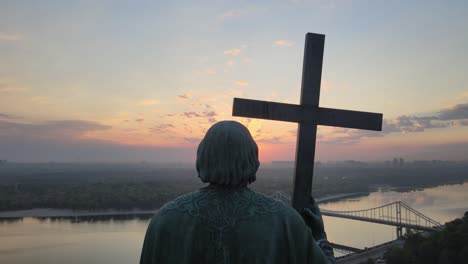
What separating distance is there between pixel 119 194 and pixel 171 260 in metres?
34.1

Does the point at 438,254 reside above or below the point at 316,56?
below

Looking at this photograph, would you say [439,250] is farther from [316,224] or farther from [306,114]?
[316,224]

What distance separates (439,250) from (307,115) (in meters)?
11.1

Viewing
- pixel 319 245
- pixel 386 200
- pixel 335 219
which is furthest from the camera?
pixel 386 200

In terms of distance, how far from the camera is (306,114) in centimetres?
176

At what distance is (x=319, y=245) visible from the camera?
0.95 meters

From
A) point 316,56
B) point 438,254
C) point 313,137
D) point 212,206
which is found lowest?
point 438,254

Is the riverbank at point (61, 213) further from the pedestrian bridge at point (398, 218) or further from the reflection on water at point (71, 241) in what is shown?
the pedestrian bridge at point (398, 218)

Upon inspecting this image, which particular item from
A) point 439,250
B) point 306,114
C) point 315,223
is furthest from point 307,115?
point 439,250

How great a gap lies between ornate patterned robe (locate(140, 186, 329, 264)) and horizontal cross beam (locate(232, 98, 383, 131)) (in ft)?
2.71

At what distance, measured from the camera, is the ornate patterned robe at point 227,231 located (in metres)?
A: 0.80

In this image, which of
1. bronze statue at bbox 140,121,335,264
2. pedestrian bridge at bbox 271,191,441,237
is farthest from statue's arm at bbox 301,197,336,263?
pedestrian bridge at bbox 271,191,441,237

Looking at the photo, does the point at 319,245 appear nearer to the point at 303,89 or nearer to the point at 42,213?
the point at 303,89

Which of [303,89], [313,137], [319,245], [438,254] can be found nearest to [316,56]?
[303,89]
